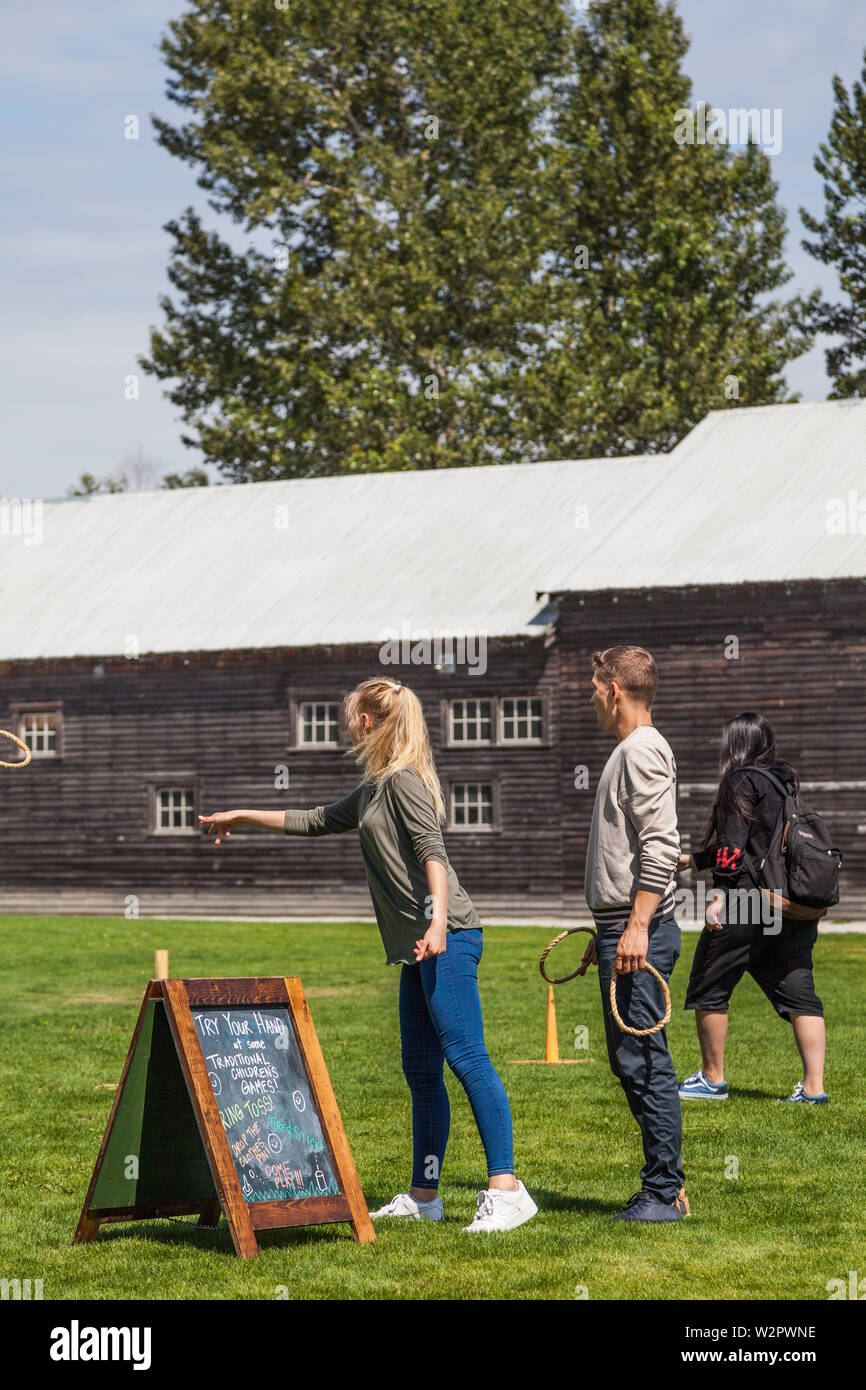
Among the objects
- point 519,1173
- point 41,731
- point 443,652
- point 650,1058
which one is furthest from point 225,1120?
point 41,731

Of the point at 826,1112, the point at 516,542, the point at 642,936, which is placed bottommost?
the point at 826,1112

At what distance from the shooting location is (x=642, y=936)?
627 cm

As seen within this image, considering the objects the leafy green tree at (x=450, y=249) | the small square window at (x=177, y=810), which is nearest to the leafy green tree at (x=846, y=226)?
the leafy green tree at (x=450, y=249)

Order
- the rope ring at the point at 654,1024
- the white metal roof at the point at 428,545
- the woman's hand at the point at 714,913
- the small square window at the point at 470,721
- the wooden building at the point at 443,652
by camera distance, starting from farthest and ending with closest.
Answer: the small square window at the point at 470,721 < the white metal roof at the point at 428,545 < the wooden building at the point at 443,652 < the woman's hand at the point at 714,913 < the rope ring at the point at 654,1024

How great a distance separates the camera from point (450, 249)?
3881 cm

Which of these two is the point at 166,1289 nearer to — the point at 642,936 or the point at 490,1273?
the point at 490,1273

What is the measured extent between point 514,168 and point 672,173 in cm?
452

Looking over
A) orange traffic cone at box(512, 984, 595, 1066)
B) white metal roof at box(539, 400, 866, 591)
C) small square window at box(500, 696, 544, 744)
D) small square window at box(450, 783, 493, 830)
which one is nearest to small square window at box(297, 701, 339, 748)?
small square window at box(450, 783, 493, 830)

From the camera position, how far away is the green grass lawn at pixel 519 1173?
572cm

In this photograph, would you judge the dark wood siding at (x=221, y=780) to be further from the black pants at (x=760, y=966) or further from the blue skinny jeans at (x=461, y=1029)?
the blue skinny jeans at (x=461, y=1029)

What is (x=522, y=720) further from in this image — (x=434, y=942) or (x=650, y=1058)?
(x=434, y=942)

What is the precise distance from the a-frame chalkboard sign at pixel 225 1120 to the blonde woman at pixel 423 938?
39 cm

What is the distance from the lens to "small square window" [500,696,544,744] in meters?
26.5
